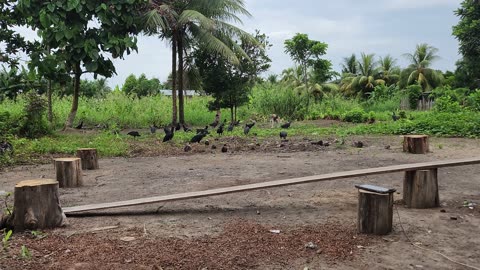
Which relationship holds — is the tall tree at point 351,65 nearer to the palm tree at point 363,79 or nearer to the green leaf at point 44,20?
the palm tree at point 363,79

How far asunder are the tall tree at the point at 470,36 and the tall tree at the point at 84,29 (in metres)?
19.9

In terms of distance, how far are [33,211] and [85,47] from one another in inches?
183

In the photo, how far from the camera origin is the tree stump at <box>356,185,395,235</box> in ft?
11.6

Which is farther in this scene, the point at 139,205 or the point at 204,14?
the point at 204,14

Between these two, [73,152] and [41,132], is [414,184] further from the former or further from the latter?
[41,132]

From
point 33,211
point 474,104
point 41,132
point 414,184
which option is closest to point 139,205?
point 33,211

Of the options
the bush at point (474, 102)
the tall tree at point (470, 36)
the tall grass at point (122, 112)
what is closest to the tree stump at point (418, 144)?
the bush at point (474, 102)

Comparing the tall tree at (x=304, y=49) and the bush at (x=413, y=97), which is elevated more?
the tall tree at (x=304, y=49)

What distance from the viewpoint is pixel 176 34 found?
17219 mm

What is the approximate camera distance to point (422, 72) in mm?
35656

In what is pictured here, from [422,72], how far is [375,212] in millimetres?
35336

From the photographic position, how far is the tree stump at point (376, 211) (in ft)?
11.6

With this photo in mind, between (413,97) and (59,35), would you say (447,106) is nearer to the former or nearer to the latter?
(413,97)

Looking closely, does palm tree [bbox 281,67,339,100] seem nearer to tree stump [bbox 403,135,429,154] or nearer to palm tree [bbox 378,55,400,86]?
palm tree [bbox 378,55,400,86]
